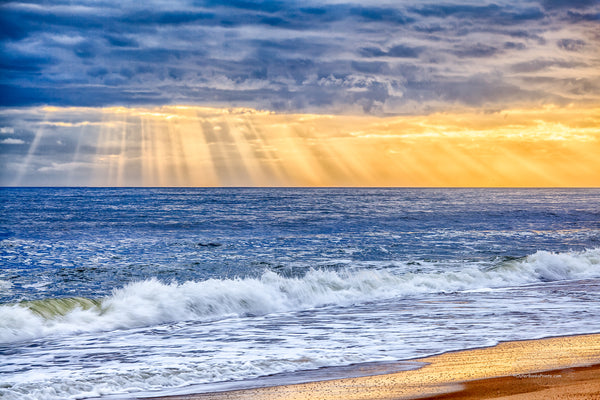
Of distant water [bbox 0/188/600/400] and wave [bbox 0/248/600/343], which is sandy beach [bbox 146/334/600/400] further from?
wave [bbox 0/248/600/343]

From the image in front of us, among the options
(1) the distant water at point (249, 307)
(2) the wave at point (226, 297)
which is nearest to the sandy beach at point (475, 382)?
(1) the distant water at point (249, 307)

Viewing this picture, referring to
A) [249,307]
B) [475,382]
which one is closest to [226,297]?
[249,307]

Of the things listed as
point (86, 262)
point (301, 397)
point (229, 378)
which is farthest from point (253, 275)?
point (301, 397)

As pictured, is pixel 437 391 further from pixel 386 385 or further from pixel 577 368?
pixel 577 368

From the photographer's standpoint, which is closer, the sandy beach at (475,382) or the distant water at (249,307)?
the sandy beach at (475,382)

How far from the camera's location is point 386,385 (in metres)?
7.27

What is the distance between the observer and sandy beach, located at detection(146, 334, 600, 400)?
6723 millimetres

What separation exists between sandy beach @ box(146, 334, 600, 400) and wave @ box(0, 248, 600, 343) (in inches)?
233

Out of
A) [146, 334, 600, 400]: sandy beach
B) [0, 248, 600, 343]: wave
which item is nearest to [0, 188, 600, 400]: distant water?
[0, 248, 600, 343]: wave

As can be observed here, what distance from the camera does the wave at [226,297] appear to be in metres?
11.9

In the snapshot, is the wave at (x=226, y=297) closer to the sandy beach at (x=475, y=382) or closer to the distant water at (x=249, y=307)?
the distant water at (x=249, y=307)

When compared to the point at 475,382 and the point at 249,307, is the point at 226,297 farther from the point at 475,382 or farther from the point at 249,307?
the point at 475,382

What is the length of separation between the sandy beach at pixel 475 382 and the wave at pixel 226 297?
593 cm

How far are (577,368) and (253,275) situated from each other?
12858 mm
